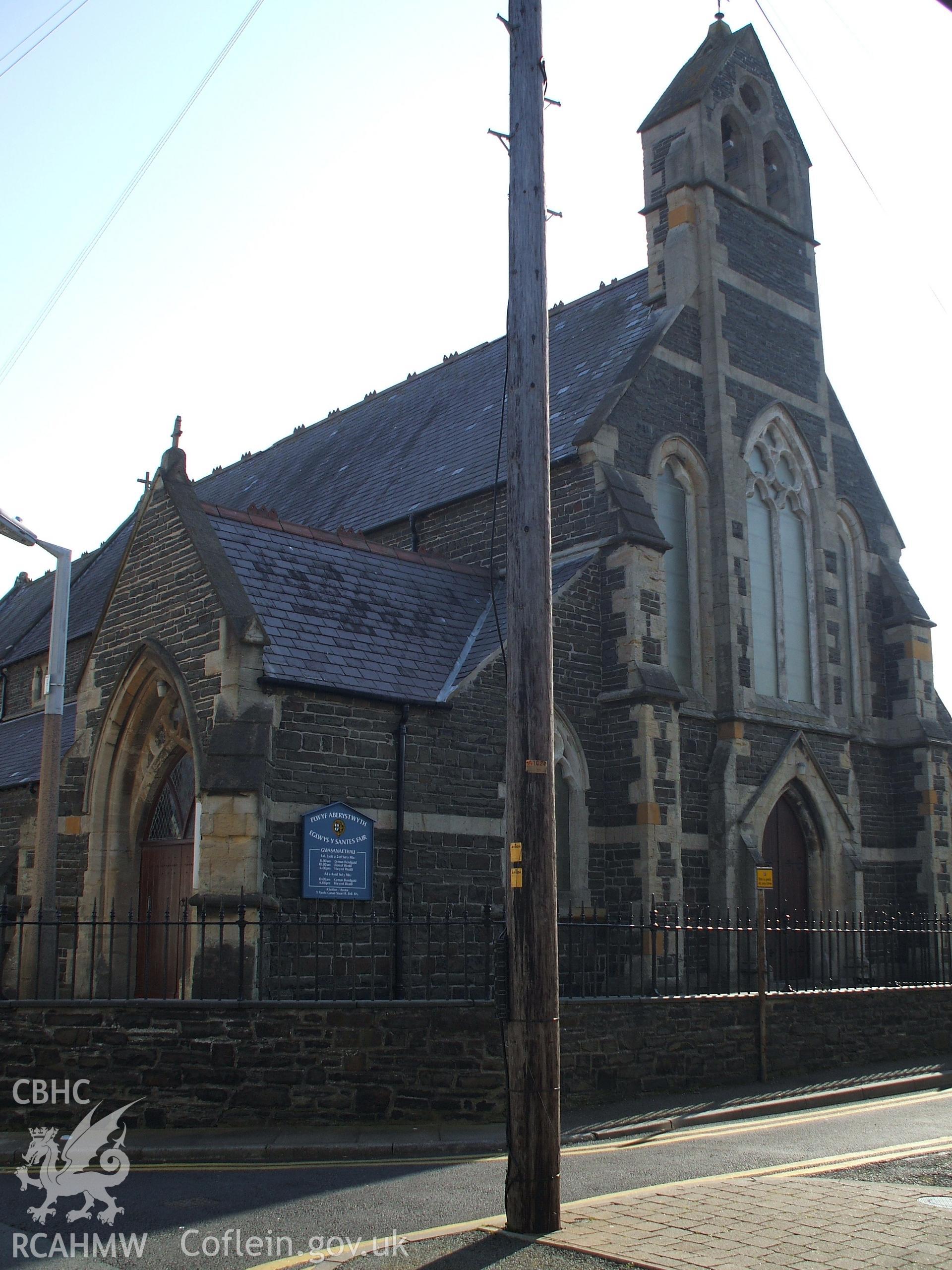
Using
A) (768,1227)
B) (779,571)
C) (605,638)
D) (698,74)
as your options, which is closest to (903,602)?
(779,571)

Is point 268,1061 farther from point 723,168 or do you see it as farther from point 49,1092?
point 723,168

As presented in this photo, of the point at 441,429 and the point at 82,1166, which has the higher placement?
the point at 441,429

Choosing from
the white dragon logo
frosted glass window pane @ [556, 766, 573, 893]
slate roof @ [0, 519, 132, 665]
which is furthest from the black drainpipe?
slate roof @ [0, 519, 132, 665]

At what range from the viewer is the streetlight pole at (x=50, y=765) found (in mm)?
12398

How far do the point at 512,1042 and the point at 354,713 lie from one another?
24.0 ft

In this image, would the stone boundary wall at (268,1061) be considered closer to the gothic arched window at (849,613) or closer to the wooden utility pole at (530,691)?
the wooden utility pole at (530,691)

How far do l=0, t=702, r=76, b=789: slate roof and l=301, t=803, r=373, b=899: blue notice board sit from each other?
7.02 m

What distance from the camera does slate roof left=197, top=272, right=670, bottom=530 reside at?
→ 20.3m

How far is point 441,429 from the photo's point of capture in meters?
24.0

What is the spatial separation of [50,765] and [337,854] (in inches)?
130

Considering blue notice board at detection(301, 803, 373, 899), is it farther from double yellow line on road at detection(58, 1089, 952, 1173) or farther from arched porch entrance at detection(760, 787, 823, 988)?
arched porch entrance at detection(760, 787, 823, 988)

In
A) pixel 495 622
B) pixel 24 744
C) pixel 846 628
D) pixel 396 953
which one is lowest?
pixel 396 953

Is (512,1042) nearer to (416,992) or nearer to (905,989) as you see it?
(416,992)

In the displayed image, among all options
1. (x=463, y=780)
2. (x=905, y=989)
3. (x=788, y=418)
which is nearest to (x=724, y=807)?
(x=905, y=989)
